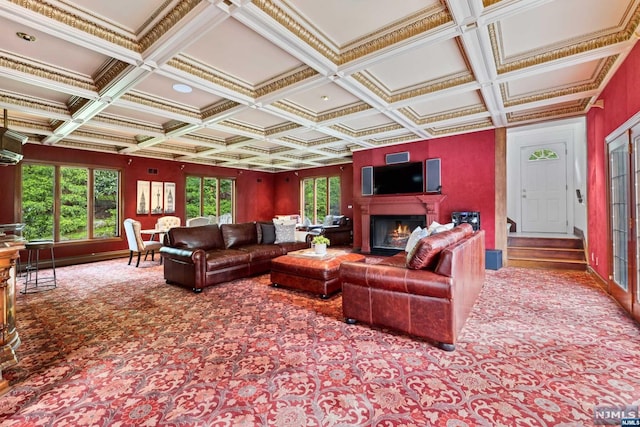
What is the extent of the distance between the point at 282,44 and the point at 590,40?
3186 mm

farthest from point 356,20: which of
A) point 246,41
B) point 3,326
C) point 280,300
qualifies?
point 3,326

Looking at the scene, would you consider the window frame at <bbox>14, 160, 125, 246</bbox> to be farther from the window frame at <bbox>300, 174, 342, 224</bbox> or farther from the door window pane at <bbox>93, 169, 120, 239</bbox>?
the window frame at <bbox>300, 174, 342, 224</bbox>

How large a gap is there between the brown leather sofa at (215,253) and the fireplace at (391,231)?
2242mm

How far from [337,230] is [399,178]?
267cm

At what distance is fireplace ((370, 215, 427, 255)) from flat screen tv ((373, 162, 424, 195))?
646 mm

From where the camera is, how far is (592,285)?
4031 millimetres

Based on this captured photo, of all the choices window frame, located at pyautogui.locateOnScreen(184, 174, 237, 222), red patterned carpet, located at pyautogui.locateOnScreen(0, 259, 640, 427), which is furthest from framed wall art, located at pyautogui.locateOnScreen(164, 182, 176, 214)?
red patterned carpet, located at pyautogui.locateOnScreen(0, 259, 640, 427)

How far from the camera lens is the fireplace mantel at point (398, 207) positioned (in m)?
6.14

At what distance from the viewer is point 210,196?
31.3ft

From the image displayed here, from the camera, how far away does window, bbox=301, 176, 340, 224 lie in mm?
9953

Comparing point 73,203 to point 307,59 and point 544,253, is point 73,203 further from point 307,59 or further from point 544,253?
point 544,253

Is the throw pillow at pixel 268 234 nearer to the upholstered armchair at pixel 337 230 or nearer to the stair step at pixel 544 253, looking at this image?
the upholstered armchair at pixel 337 230

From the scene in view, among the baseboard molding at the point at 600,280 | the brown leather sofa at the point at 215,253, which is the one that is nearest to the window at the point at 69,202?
the brown leather sofa at the point at 215,253

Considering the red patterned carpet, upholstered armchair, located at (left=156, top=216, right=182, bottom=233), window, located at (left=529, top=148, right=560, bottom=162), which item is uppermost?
window, located at (left=529, top=148, right=560, bottom=162)
